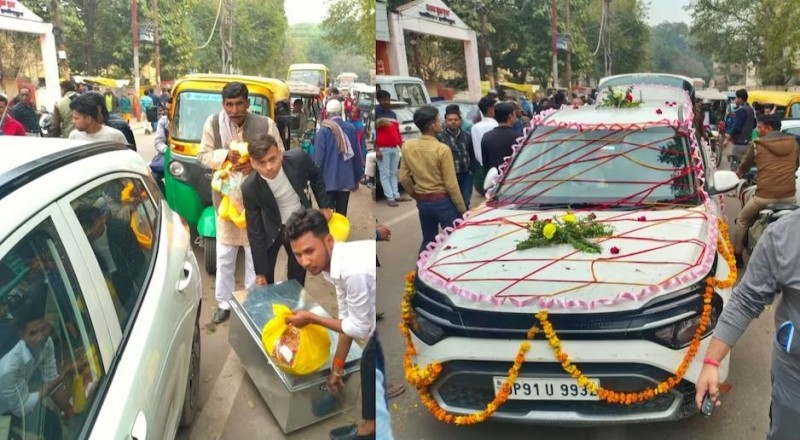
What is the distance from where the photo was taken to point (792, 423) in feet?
4.26

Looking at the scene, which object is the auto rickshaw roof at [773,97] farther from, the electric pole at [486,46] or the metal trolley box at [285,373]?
the metal trolley box at [285,373]

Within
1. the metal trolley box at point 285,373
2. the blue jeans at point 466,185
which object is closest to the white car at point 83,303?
the metal trolley box at point 285,373

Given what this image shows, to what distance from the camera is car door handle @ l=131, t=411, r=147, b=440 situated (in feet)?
3.92

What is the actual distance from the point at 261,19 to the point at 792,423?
6.25 ft

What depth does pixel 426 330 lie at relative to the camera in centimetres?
171

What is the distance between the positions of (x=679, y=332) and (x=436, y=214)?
36.0 inches

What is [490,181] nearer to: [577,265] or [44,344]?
[577,265]

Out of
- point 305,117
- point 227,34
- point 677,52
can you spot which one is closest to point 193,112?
point 305,117

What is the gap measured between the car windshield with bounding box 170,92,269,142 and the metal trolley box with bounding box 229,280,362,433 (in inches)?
41.4

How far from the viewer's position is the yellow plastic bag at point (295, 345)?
5.73ft

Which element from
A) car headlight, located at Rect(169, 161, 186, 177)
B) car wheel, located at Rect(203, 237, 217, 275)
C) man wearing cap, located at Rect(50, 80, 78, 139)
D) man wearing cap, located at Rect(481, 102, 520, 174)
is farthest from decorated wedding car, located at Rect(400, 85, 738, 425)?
man wearing cap, located at Rect(50, 80, 78, 139)

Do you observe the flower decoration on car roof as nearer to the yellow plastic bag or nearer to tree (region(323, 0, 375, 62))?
tree (region(323, 0, 375, 62))

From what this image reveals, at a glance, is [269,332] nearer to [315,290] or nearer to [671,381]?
[315,290]

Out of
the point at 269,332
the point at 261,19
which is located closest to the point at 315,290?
the point at 269,332
